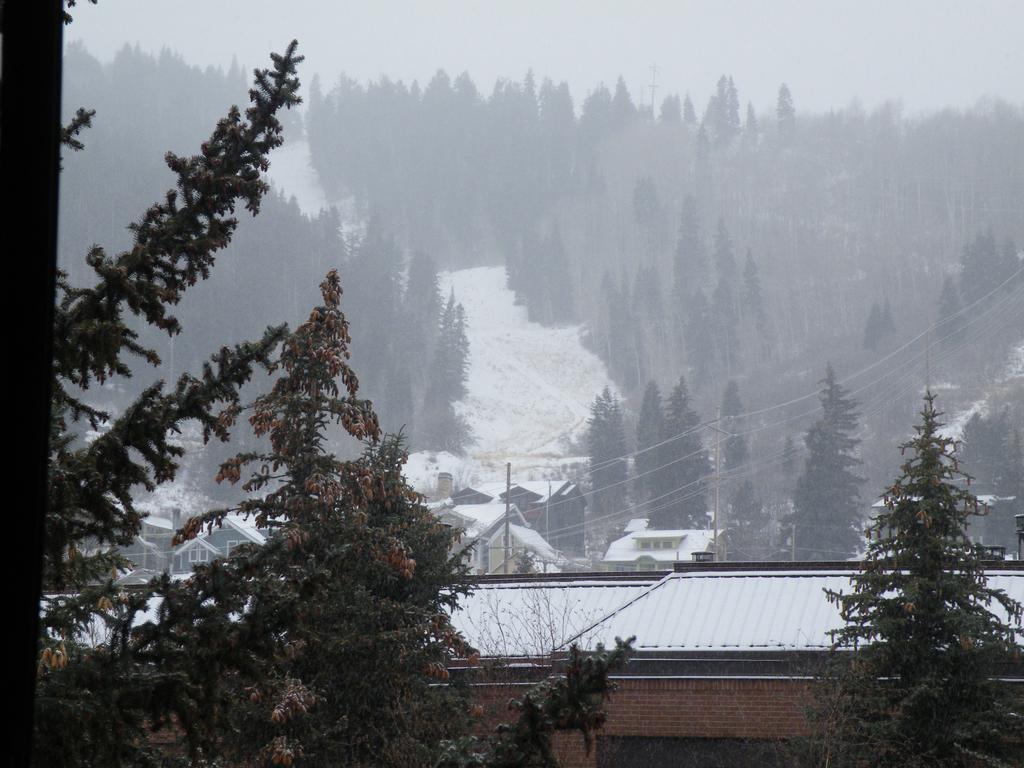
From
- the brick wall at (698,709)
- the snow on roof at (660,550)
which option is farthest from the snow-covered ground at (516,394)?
the brick wall at (698,709)

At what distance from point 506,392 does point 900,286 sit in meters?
54.8

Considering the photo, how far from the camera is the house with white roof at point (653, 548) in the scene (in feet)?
202

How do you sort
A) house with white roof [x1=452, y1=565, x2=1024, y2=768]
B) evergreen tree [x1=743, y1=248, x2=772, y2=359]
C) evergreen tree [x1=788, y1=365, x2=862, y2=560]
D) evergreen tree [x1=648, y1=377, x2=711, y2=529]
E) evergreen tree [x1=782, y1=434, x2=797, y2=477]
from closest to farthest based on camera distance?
house with white roof [x1=452, y1=565, x2=1024, y2=768]
evergreen tree [x1=788, y1=365, x2=862, y2=560]
evergreen tree [x1=648, y1=377, x2=711, y2=529]
evergreen tree [x1=782, y1=434, x2=797, y2=477]
evergreen tree [x1=743, y1=248, x2=772, y2=359]

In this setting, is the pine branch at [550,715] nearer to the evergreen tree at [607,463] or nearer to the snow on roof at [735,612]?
the snow on roof at [735,612]

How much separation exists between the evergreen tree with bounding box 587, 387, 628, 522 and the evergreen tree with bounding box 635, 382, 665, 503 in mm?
1609

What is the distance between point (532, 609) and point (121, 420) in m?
15.8

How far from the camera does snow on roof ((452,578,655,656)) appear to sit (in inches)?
825

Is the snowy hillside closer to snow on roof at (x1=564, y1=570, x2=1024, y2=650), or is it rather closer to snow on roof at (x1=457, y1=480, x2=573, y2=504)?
snow on roof at (x1=457, y1=480, x2=573, y2=504)

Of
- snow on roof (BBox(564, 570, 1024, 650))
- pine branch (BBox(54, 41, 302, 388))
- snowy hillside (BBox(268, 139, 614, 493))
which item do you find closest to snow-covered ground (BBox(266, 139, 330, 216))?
snowy hillside (BBox(268, 139, 614, 493))

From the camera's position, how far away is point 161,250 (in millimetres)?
6055

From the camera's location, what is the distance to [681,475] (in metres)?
74.7

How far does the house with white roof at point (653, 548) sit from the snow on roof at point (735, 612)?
39333 millimetres

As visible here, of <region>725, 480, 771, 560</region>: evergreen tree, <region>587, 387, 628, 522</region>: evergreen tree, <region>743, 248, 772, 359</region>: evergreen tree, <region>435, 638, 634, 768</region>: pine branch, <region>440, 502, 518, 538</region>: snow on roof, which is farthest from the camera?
<region>743, 248, 772, 359</region>: evergreen tree

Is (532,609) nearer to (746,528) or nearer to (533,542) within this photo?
(533,542)
